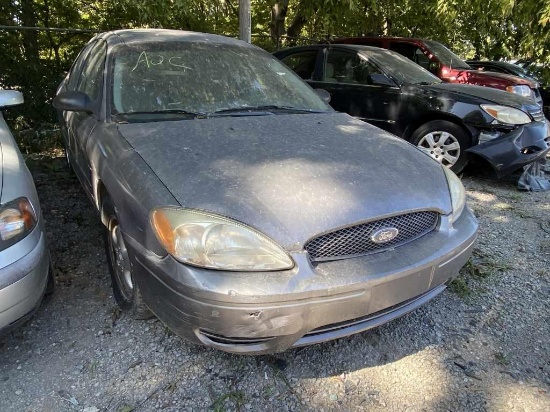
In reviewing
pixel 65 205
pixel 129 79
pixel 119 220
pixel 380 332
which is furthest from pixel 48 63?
pixel 380 332

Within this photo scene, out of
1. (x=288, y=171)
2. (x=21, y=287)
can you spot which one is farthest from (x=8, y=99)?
(x=288, y=171)

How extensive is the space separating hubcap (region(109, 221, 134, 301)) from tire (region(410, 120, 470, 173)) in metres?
3.61

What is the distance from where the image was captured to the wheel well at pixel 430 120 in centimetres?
487

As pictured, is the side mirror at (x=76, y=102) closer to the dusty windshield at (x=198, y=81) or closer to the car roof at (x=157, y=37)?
the dusty windshield at (x=198, y=81)

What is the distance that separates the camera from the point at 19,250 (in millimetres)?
1919

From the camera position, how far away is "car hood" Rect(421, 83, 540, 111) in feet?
15.5

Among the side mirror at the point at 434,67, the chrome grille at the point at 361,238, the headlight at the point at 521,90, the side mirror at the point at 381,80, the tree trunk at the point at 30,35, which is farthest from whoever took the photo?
the side mirror at the point at 434,67

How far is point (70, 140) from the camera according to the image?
3.57m

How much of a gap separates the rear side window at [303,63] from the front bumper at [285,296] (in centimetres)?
477

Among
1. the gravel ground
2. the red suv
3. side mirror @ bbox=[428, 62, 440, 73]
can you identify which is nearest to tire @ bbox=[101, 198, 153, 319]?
the gravel ground

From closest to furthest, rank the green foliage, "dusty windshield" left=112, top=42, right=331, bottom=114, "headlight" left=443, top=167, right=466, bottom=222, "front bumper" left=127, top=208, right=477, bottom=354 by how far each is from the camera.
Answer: "front bumper" left=127, top=208, right=477, bottom=354
"headlight" left=443, top=167, right=466, bottom=222
"dusty windshield" left=112, top=42, right=331, bottom=114
the green foliage

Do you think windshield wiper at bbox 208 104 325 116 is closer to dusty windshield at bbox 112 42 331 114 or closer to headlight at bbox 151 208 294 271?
dusty windshield at bbox 112 42 331 114

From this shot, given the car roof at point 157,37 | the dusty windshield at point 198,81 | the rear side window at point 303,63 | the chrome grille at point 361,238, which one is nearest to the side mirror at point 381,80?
the rear side window at point 303,63

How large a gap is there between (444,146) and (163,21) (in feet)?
12.8
